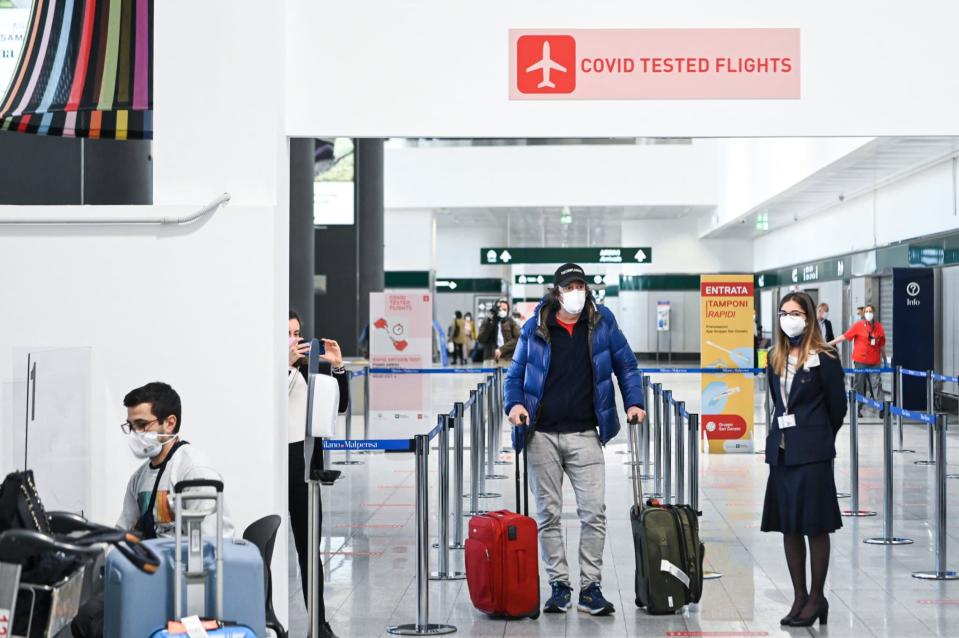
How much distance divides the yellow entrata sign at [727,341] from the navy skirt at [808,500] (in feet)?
27.9

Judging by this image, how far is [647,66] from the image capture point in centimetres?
596

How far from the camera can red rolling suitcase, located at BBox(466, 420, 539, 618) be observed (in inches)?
253

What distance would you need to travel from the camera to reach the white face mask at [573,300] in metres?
6.53

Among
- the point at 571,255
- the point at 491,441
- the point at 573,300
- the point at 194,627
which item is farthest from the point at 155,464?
the point at 571,255

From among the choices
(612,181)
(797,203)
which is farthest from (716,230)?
(797,203)

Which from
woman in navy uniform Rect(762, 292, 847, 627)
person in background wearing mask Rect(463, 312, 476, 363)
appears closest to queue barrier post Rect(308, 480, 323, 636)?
woman in navy uniform Rect(762, 292, 847, 627)

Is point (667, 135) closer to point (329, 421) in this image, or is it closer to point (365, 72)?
point (365, 72)

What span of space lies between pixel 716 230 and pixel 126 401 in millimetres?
29968

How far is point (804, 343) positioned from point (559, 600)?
1.84m

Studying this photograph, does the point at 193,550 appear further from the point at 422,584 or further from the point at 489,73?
the point at 489,73

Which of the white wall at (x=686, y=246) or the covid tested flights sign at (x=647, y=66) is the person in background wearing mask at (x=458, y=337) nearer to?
the white wall at (x=686, y=246)

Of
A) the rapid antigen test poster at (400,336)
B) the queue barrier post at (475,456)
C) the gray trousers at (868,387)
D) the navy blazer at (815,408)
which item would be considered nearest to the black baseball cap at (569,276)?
the navy blazer at (815,408)

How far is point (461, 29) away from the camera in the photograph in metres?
5.97

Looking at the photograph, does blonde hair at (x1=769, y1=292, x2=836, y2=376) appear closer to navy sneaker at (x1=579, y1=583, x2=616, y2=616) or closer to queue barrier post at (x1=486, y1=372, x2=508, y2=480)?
navy sneaker at (x1=579, y1=583, x2=616, y2=616)
